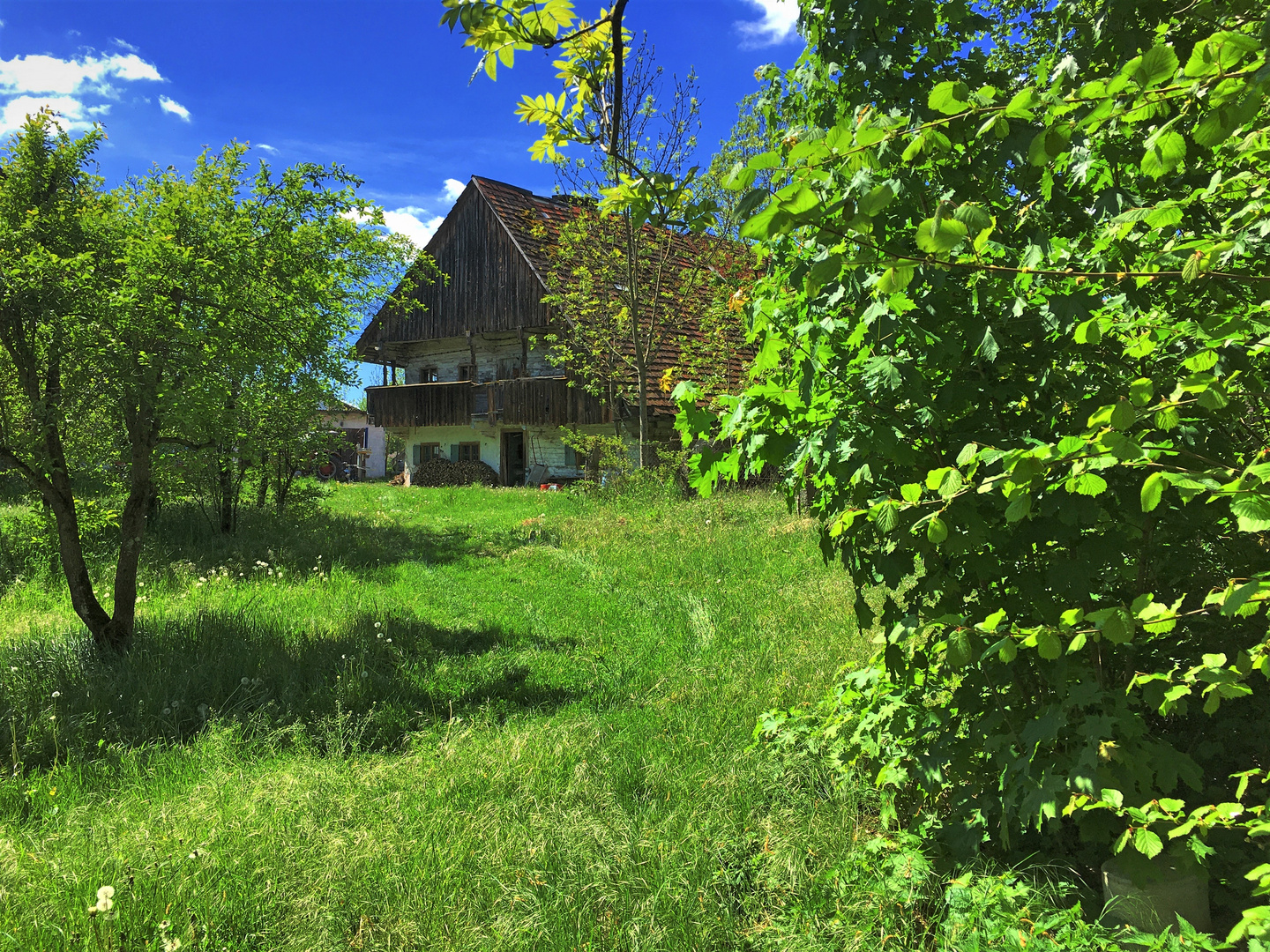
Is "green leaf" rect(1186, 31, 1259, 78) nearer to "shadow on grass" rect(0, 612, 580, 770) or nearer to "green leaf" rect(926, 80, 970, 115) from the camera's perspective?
"green leaf" rect(926, 80, 970, 115)

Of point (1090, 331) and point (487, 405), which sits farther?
point (487, 405)

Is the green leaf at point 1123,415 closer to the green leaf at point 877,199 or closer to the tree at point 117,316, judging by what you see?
the green leaf at point 877,199

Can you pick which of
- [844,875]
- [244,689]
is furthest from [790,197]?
[244,689]

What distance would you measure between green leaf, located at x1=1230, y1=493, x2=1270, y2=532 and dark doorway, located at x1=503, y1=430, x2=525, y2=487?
22470mm

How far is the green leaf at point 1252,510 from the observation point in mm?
1349

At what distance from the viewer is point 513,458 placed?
2352cm

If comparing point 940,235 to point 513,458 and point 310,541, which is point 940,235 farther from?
point 513,458

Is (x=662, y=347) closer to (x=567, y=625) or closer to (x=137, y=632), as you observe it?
(x=567, y=625)

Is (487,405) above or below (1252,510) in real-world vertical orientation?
above

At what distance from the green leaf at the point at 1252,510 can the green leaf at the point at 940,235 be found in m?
0.77

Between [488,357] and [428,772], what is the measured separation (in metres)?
21.0

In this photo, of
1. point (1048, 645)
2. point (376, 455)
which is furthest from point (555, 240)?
point (1048, 645)

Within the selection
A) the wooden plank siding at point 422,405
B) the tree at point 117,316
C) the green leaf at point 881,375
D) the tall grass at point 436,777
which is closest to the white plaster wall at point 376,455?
the wooden plank siding at point 422,405

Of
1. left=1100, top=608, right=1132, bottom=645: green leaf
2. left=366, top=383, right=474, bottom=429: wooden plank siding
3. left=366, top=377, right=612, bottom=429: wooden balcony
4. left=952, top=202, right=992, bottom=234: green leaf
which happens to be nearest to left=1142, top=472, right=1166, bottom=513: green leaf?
left=1100, top=608, right=1132, bottom=645: green leaf
